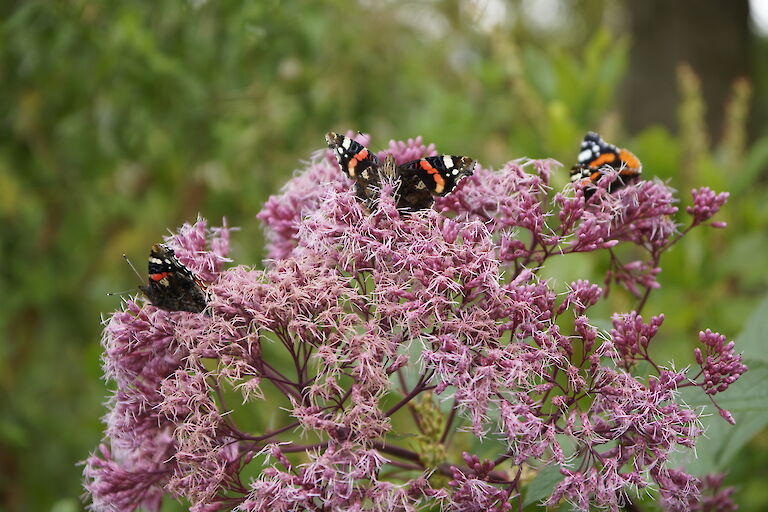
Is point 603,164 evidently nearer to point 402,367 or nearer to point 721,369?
point 721,369

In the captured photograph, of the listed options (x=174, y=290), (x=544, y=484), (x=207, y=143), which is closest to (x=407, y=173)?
(x=174, y=290)

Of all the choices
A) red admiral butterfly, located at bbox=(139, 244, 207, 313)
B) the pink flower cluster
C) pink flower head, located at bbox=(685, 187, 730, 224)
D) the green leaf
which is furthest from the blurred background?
red admiral butterfly, located at bbox=(139, 244, 207, 313)

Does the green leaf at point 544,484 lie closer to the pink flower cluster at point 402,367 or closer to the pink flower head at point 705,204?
the pink flower cluster at point 402,367

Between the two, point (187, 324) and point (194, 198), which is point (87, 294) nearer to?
point (194, 198)

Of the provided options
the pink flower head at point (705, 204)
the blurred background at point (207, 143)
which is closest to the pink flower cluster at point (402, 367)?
the pink flower head at point (705, 204)

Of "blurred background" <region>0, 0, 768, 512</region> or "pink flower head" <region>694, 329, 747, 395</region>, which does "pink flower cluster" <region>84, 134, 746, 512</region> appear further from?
"blurred background" <region>0, 0, 768, 512</region>
